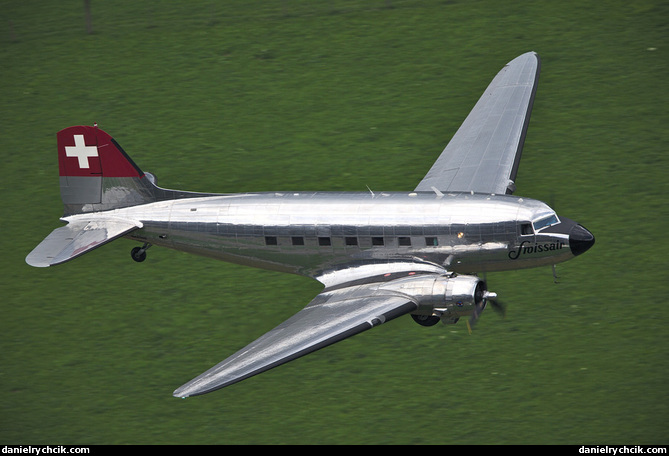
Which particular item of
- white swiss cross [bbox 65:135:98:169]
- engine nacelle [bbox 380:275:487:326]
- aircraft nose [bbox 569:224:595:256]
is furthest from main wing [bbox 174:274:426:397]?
white swiss cross [bbox 65:135:98:169]

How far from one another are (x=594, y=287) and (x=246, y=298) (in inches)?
468

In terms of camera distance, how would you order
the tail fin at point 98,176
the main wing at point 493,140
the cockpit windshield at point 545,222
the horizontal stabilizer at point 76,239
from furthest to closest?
the main wing at point 493,140 → the tail fin at point 98,176 → the horizontal stabilizer at point 76,239 → the cockpit windshield at point 545,222

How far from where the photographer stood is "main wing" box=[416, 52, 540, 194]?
38.0m

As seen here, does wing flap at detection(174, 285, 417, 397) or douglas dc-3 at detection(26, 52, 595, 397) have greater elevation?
douglas dc-3 at detection(26, 52, 595, 397)

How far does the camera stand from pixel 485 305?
3306cm

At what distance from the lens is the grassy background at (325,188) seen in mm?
31578

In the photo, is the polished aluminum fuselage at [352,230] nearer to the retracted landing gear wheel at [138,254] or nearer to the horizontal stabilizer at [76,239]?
the horizontal stabilizer at [76,239]

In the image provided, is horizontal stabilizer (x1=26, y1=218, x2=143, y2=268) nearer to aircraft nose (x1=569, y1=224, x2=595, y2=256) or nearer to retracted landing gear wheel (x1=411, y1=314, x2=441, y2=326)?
retracted landing gear wheel (x1=411, y1=314, x2=441, y2=326)

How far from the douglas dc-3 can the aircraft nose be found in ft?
0.11

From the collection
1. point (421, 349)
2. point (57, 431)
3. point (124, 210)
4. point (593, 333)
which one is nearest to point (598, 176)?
point (593, 333)

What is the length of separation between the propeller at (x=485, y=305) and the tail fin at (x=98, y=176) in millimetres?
12560

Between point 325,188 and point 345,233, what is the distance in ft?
25.7

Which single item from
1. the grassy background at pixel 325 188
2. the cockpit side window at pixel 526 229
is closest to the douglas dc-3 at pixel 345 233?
the cockpit side window at pixel 526 229

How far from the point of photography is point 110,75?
2020 inches
